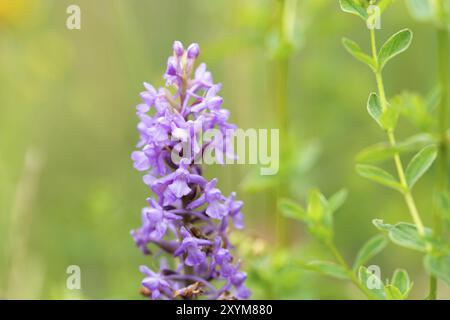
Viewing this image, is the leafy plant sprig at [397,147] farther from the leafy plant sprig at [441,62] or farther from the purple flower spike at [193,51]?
the purple flower spike at [193,51]

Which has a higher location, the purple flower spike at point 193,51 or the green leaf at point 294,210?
the purple flower spike at point 193,51

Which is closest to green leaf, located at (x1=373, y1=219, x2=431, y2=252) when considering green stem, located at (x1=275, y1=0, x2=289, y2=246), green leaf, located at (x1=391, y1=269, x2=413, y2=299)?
green leaf, located at (x1=391, y1=269, x2=413, y2=299)

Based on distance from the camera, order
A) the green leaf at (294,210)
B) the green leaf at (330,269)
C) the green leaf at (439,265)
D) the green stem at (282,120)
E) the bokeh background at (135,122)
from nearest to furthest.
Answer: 1. the green leaf at (439,265)
2. the green leaf at (330,269)
3. the green leaf at (294,210)
4. the green stem at (282,120)
5. the bokeh background at (135,122)

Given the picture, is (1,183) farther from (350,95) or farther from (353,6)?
(353,6)

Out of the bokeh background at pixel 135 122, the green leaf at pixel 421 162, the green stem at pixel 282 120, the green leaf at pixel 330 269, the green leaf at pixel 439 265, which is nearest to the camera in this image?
the green leaf at pixel 439 265

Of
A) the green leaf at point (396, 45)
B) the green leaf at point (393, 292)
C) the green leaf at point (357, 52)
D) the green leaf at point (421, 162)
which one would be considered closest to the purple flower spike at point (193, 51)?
the green leaf at point (357, 52)

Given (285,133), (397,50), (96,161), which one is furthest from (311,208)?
(96,161)

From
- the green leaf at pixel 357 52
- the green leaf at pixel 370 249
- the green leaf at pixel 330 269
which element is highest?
the green leaf at pixel 357 52

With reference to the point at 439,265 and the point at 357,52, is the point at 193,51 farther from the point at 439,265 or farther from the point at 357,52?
the point at 439,265

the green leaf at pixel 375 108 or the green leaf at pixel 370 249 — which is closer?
the green leaf at pixel 375 108
